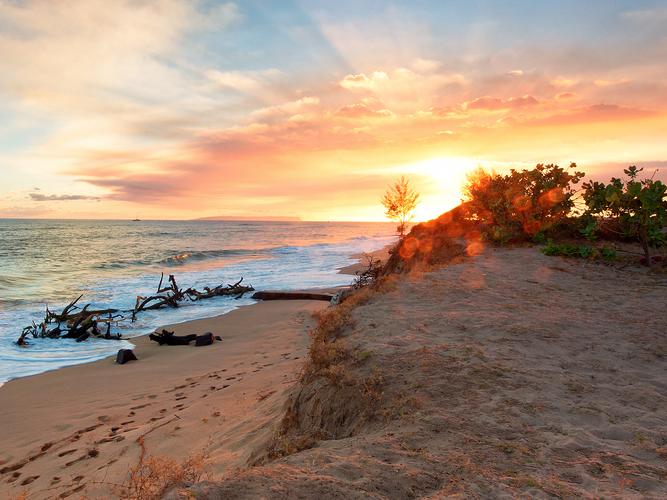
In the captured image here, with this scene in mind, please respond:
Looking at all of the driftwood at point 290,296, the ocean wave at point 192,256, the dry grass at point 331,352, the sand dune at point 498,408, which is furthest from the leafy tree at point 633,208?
the ocean wave at point 192,256

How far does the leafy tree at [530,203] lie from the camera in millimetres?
12602

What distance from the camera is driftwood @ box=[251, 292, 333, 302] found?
18141 mm

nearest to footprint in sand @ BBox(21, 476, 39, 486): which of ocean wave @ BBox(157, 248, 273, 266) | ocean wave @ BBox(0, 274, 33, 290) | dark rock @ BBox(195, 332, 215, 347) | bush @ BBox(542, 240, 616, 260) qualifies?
dark rock @ BBox(195, 332, 215, 347)

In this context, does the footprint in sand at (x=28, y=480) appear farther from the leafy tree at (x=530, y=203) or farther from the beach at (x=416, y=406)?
the leafy tree at (x=530, y=203)

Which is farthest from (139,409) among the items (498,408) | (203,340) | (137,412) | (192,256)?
(192,256)

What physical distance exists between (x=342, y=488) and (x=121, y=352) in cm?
955

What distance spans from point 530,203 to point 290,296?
10543mm

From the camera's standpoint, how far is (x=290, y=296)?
738 inches

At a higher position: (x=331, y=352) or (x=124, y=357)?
(x=331, y=352)

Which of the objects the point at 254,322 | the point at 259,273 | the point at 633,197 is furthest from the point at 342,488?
the point at 259,273

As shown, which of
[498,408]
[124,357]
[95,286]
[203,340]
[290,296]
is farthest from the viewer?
[95,286]

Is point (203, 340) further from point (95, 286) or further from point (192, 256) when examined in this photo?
point (192, 256)

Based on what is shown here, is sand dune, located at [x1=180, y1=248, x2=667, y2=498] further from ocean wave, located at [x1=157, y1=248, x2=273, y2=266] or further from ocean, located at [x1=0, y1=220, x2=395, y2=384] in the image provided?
ocean wave, located at [x1=157, y1=248, x2=273, y2=266]

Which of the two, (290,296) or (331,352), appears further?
(290,296)
